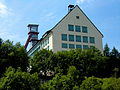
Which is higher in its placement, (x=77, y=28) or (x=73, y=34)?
(x=77, y=28)

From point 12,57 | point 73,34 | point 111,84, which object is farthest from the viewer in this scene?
point 73,34

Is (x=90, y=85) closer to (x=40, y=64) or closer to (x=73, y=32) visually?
(x=40, y=64)

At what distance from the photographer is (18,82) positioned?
Answer: 33.4 meters

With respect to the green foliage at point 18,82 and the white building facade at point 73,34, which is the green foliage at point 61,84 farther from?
the white building facade at point 73,34

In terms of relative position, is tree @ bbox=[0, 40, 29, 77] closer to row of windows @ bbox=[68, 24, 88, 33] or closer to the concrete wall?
the concrete wall

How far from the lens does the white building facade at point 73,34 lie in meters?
55.7

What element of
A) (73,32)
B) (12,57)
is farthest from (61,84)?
(73,32)

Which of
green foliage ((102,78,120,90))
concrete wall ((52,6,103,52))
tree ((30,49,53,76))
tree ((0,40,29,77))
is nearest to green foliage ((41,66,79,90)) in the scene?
green foliage ((102,78,120,90))

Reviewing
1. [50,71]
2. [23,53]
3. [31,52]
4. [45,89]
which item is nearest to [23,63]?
[23,53]

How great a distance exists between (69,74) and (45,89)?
408 cm

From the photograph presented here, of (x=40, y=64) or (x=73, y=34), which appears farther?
(x=73, y=34)

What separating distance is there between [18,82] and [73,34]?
25.9 metres

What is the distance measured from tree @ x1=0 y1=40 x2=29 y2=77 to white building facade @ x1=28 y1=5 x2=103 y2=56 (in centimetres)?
1438

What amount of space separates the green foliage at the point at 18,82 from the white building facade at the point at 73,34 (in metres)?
21.0
